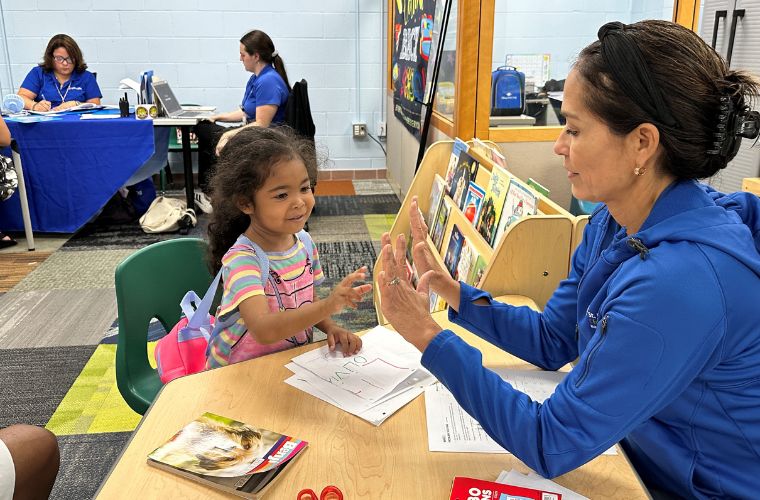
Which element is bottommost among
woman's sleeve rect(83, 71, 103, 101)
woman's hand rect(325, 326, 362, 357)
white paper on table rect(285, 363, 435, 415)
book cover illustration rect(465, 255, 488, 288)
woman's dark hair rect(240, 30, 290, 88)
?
book cover illustration rect(465, 255, 488, 288)

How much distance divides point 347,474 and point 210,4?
19.2ft

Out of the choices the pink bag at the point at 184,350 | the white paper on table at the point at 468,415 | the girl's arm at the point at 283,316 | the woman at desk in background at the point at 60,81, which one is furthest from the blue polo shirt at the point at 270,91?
the white paper on table at the point at 468,415

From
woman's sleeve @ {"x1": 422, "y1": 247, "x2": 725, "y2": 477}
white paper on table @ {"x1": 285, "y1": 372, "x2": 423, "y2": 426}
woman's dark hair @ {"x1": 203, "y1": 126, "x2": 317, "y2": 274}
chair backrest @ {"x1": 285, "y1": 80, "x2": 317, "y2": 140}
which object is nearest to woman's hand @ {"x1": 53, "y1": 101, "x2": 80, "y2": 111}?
chair backrest @ {"x1": 285, "y1": 80, "x2": 317, "y2": 140}

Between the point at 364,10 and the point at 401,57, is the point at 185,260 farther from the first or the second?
the point at 364,10

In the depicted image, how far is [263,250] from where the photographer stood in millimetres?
1655

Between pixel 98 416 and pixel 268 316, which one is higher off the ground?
pixel 268 316

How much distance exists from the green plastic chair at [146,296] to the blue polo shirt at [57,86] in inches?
167

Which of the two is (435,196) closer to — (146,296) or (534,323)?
(146,296)

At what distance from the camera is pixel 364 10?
20.5 feet

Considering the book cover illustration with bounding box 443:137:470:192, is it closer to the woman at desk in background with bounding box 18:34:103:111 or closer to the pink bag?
the pink bag

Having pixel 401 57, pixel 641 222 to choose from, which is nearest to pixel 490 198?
pixel 641 222

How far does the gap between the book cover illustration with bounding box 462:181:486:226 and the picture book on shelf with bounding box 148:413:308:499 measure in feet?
4.64

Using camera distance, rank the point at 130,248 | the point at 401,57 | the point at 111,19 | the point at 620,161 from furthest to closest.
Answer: the point at 111,19, the point at 401,57, the point at 130,248, the point at 620,161

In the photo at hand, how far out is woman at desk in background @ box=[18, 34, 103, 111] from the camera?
17.6 ft
